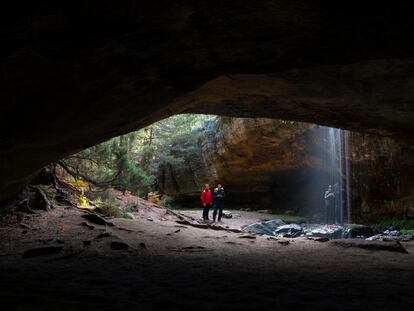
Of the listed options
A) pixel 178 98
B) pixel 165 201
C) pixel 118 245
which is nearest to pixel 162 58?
pixel 178 98

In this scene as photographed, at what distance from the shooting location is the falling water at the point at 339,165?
19.9 metres

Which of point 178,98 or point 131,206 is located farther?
point 131,206

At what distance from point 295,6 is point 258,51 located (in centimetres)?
113

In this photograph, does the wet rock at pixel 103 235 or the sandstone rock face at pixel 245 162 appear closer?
the wet rock at pixel 103 235

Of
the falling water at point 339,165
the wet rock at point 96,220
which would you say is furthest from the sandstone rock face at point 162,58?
the falling water at point 339,165

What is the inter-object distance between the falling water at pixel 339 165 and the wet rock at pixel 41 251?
1658 centimetres

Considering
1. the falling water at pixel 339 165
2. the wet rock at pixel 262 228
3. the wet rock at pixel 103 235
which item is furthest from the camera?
the falling water at pixel 339 165

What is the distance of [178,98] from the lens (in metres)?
6.35

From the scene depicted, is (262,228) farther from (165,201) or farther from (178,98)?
(178,98)

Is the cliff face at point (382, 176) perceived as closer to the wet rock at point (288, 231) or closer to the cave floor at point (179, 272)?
the wet rock at point (288, 231)

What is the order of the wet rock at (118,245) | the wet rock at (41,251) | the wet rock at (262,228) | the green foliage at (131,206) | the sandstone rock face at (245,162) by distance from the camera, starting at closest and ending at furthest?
the wet rock at (41,251)
the wet rock at (118,245)
the green foliage at (131,206)
the wet rock at (262,228)
the sandstone rock face at (245,162)

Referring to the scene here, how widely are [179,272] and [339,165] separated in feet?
57.6

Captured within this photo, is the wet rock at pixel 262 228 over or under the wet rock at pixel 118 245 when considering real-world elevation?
under

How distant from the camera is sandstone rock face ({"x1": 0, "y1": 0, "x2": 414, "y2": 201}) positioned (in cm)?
388
